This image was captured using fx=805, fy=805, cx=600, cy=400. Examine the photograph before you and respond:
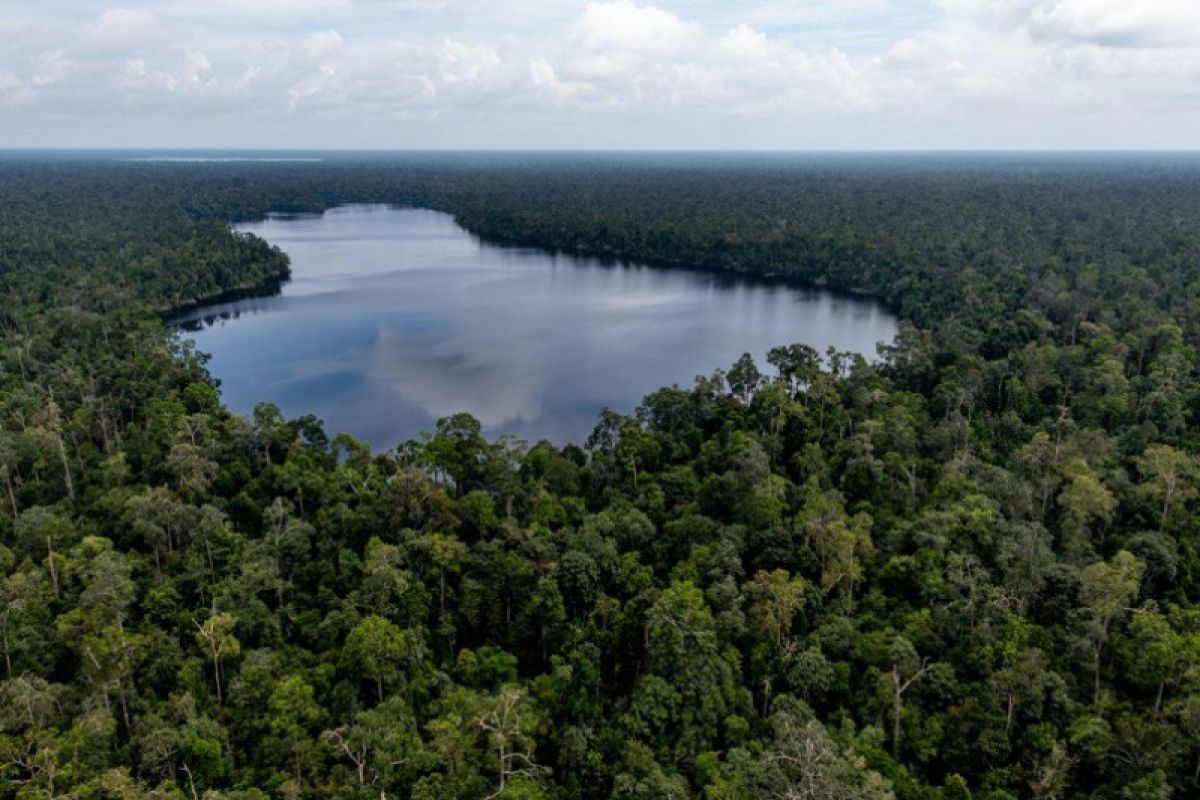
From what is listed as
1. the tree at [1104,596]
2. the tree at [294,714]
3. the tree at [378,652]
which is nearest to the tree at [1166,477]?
the tree at [1104,596]

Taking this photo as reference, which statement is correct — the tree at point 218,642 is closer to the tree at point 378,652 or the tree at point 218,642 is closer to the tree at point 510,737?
the tree at point 378,652

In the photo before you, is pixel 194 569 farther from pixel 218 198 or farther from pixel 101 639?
pixel 218 198

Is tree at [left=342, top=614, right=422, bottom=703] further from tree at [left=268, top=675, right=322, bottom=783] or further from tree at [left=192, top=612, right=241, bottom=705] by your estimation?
tree at [left=192, top=612, right=241, bottom=705]

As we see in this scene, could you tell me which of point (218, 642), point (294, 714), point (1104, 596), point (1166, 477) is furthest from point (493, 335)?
point (1104, 596)

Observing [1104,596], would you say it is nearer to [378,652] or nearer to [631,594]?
[631,594]

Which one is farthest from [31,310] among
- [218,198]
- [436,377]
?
[218,198]
